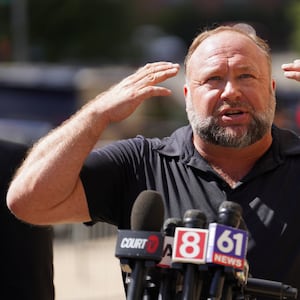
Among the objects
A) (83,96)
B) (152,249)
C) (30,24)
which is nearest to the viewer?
(152,249)

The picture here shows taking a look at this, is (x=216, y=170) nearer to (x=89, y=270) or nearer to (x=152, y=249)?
(x=152, y=249)

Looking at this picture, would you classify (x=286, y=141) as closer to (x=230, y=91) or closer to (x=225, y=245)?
(x=230, y=91)

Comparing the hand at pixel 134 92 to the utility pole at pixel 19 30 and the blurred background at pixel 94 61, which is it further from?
the utility pole at pixel 19 30

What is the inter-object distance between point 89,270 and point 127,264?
377 inches

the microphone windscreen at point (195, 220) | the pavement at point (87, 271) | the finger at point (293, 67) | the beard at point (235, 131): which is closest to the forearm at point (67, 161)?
the beard at point (235, 131)

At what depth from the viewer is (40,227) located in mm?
4773

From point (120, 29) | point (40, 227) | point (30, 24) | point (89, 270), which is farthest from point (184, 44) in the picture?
point (40, 227)

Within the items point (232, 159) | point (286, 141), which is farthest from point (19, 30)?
point (232, 159)

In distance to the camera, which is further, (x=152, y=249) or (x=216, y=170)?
(x=216, y=170)

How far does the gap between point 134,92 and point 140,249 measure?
41.0 inches

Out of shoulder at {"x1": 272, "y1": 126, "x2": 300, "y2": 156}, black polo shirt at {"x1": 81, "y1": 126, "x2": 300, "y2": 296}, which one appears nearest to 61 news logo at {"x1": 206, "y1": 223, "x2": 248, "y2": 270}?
black polo shirt at {"x1": 81, "y1": 126, "x2": 300, "y2": 296}

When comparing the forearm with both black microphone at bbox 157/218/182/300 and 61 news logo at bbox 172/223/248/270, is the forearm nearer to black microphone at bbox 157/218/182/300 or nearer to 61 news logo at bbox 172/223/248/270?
black microphone at bbox 157/218/182/300

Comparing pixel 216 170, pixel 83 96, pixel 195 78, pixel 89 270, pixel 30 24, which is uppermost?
pixel 30 24

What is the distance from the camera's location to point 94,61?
4328 cm
